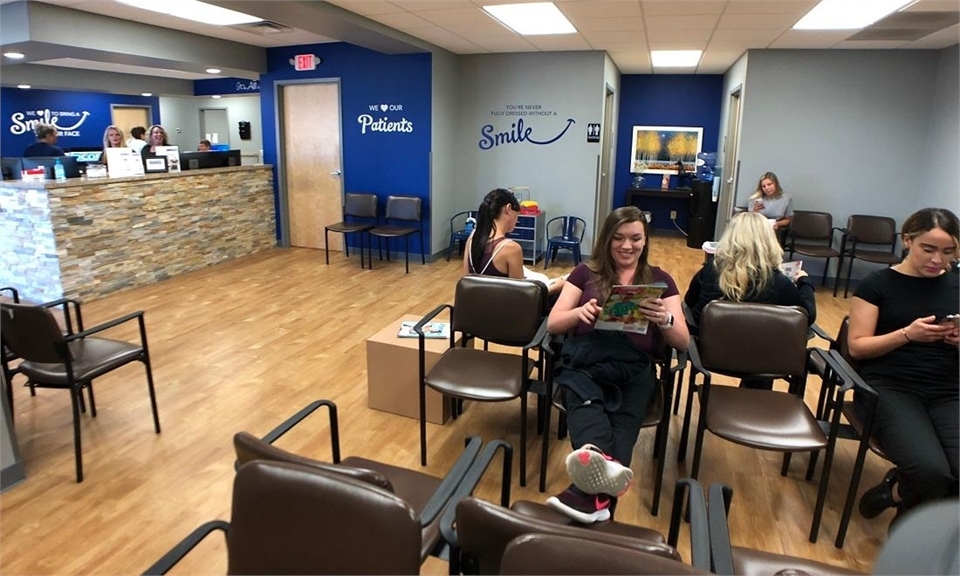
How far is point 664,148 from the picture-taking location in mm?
9375

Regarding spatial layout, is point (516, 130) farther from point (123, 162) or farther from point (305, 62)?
point (123, 162)

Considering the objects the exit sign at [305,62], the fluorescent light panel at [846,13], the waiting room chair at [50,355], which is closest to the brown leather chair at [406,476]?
the waiting room chair at [50,355]

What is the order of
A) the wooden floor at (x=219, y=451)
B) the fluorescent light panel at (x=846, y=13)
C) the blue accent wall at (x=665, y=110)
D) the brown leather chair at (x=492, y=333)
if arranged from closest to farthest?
the wooden floor at (x=219, y=451) < the brown leather chair at (x=492, y=333) < the fluorescent light panel at (x=846, y=13) < the blue accent wall at (x=665, y=110)

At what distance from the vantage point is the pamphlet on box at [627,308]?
2217mm

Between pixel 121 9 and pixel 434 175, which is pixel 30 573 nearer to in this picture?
pixel 121 9

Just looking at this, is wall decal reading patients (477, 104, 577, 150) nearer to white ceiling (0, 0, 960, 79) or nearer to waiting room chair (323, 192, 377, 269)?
white ceiling (0, 0, 960, 79)

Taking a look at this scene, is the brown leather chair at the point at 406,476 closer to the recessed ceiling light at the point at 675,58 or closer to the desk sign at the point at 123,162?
the desk sign at the point at 123,162

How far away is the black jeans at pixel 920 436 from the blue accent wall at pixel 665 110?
7.44 m

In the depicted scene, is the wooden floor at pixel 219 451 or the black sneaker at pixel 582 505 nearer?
the black sneaker at pixel 582 505

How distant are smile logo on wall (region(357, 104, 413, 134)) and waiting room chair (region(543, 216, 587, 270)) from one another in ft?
6.87

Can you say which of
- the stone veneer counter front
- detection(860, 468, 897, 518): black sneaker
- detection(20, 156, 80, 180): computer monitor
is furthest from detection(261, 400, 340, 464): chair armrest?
detection(20, 156, 80, 180): computer monitor

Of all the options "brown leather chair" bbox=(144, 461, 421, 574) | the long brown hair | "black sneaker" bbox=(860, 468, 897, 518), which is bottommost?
"black sneaker" bbox=(860, 468, 897, 518)

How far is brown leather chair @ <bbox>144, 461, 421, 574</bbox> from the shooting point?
1.16m

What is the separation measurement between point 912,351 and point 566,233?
4.91 metres
